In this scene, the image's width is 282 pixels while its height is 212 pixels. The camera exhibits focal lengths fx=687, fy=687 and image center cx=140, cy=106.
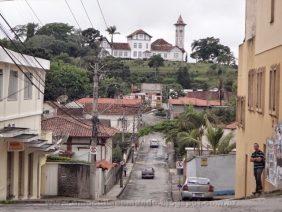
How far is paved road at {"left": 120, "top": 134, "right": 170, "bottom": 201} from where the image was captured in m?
40.7

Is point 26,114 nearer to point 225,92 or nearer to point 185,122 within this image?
point 185,122

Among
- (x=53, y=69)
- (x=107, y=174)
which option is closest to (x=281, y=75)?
(x=107, y=174)

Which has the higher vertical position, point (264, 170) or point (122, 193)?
point (264, 170)

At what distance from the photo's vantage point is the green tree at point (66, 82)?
80500 millimetres

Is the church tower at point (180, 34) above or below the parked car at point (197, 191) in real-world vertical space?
above

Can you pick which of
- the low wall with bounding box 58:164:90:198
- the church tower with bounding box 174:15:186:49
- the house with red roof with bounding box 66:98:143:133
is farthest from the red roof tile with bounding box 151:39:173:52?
the low wall with bounding box 58:164:90:198

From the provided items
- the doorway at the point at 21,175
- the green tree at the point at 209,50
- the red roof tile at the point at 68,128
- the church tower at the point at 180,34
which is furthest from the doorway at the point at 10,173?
the church tower at the point at 180,34

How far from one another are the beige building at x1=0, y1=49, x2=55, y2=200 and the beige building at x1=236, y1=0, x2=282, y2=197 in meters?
8.02

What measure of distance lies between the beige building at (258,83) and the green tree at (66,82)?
51371 millimetres

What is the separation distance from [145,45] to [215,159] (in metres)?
144

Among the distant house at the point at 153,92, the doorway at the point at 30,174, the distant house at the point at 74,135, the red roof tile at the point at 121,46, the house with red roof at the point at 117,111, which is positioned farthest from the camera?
the red roof tile at the point at 121,46

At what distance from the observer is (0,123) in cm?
2514

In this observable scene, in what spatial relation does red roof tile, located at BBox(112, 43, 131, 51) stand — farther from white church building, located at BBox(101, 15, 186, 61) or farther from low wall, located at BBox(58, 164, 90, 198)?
low wall, located at BBox(58, 164, 90, 198)

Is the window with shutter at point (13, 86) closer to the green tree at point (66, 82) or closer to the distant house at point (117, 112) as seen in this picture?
the green tree at point (66, 82)
